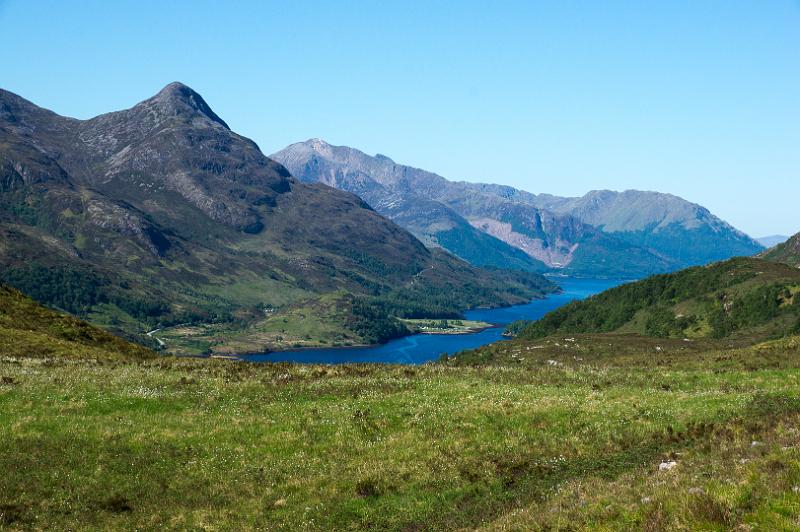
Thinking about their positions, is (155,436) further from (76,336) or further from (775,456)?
(76,336)

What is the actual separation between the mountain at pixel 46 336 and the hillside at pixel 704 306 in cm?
8357

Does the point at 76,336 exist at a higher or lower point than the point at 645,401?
lower

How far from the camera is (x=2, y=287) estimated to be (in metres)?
66.0

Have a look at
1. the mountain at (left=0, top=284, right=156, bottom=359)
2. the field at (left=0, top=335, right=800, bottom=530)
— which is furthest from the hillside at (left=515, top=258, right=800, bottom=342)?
the mountain at (left=0, top=284, right=156, bottom=359)

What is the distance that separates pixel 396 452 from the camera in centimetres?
2491

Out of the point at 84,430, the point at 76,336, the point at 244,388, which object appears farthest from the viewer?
the point at 76,336

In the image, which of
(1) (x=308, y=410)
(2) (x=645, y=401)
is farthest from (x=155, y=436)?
(2) (x=645, y=401)

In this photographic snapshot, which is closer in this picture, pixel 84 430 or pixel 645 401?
pixel 84 430

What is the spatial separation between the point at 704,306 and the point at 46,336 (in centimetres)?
12735

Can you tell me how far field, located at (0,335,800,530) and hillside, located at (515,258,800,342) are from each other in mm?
74426

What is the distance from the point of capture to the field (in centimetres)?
1708

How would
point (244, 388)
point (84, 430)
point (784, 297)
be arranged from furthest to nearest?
point (784, 297)
point (244, 388)
point (84, 430)

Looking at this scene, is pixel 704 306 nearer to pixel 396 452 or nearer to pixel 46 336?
pixel 46 336

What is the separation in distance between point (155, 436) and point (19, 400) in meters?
8.12
